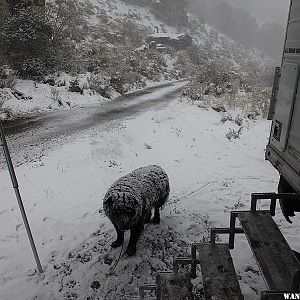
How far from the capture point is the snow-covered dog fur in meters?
4.21

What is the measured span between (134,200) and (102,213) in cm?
165

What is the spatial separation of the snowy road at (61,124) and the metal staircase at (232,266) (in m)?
5.55

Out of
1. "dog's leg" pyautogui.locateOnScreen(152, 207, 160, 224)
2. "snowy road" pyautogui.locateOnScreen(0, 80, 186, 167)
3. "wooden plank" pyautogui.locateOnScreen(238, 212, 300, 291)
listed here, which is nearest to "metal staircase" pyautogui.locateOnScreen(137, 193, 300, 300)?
"wooden plank" pyautogui.locateOnScreen(238, 212, 300, 291)

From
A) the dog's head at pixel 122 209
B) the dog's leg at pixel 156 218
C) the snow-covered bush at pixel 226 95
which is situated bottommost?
the snow-covered bush at pixel 226 95

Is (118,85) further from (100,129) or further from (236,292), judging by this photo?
(236,292)

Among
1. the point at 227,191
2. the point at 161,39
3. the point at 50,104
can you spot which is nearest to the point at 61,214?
the point at 227,191

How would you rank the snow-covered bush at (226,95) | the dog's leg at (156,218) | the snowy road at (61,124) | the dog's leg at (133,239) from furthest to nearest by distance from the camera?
the snow-covered bush at (226,95) < the snowy road at (61,124) < the dog's leg at (156,218) < the dog's leg at (133,239)

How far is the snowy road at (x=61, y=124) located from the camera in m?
8.88

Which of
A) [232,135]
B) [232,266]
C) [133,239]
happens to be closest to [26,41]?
[232,135]

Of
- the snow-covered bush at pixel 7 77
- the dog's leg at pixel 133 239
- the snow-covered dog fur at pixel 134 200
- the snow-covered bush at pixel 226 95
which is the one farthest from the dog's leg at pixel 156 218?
the snow-covered bush at pixel 7 77

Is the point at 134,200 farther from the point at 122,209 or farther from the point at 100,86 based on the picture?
the point at 100,86

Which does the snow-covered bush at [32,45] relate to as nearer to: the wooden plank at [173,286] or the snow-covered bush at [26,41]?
the snow-covered bush at [26,41]

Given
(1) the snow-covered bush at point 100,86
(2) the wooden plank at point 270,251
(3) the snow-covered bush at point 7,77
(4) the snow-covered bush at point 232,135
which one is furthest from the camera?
(1) the snow-covered bush at point 100,86

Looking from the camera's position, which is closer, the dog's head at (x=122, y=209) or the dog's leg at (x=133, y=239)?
the dog's head at (x=122, y=209)
